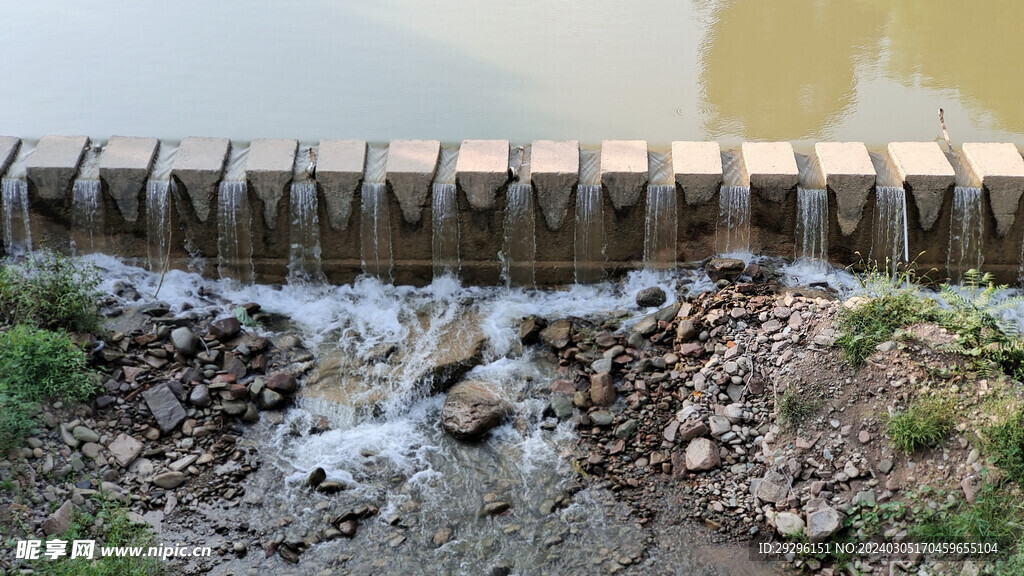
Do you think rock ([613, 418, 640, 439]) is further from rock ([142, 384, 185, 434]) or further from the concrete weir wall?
rock ([142, 384, 185, 434])

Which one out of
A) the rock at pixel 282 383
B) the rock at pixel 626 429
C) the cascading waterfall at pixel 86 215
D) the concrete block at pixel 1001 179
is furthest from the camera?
the cascading waterfall at pixel 86 215

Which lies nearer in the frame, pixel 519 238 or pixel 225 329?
pixel 225 329

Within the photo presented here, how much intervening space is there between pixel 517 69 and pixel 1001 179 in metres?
4.52

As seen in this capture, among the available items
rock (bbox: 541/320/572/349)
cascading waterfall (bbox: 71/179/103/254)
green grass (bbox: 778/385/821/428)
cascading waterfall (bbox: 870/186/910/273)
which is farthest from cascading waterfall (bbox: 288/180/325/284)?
cascading waterfall (bbox: 870/186/910/273)

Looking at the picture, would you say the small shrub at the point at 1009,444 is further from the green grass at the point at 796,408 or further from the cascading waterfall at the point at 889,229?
the cascading waterfall at the point at 889,229

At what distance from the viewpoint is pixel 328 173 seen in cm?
675

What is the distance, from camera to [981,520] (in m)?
4.50

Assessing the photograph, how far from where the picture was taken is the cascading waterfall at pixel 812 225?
6.70 meters

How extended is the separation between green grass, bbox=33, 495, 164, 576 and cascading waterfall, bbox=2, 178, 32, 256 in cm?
287

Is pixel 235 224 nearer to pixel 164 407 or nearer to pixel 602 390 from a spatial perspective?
pixel 164 407

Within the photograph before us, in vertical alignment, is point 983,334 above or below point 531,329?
above

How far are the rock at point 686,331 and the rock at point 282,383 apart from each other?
8.46ft

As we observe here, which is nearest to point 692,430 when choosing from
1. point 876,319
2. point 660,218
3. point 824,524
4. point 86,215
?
point 824,524

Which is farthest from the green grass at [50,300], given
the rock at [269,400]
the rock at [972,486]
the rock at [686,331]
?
the rock at [972,486]
